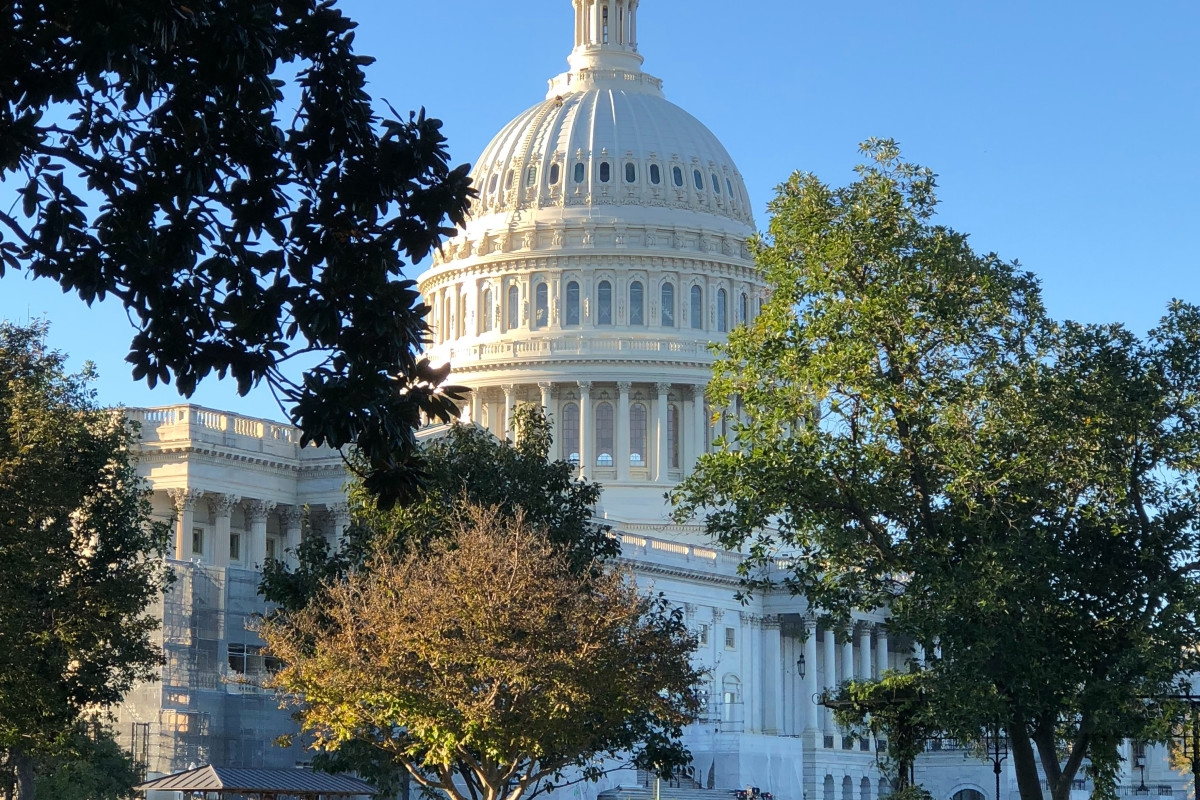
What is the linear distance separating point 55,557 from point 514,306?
343 ft

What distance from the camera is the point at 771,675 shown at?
126 m

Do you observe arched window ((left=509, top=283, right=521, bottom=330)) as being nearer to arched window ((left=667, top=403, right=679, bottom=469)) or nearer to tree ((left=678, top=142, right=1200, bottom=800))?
arched window ((left=667, top=403, right=679, bottom=469))

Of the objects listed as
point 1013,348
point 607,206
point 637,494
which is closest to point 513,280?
point 607,206

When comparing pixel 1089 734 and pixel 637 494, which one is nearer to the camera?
pixel 1089 734

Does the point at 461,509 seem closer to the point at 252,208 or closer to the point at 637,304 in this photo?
the point at 252,208

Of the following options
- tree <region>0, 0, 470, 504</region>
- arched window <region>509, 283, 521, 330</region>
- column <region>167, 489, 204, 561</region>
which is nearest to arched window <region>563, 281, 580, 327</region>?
arched window <region>509, 283, 521, 330</region>

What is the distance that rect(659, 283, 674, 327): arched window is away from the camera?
15050cm

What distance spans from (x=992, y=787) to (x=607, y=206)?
182 feet

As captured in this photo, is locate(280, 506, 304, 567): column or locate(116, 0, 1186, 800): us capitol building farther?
locate(280, 506, 304, 567): column

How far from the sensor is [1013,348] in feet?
136

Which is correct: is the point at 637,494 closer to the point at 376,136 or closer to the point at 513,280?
the point at 513,280

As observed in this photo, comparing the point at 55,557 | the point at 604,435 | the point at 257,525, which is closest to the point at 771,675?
the point at 604,435

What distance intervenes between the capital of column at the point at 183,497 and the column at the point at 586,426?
4762cm

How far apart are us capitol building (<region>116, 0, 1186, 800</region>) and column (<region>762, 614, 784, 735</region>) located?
132mm
